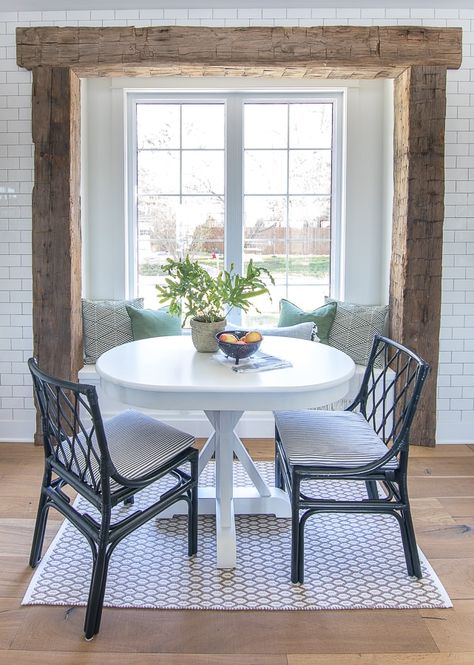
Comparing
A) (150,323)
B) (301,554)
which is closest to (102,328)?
(150,323)

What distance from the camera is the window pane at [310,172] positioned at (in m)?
4.59

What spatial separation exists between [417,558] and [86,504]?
1592mm

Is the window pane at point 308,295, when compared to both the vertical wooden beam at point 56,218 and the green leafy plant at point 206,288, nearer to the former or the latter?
the vertical wooden beam at point 56,218

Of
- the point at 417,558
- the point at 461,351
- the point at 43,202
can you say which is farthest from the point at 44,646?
the point at 461,351

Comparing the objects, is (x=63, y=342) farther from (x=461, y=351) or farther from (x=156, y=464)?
(x=461, y=351)

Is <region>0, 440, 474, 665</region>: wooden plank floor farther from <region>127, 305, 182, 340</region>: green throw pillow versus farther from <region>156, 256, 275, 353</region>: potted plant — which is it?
<region>127, 305, 182, 340</region>: green throw pillow

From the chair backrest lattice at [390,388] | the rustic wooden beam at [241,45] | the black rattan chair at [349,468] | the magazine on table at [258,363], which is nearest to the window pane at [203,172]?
the rustic wooden beam at [241,45]

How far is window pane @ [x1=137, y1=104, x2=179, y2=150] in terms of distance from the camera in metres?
4.54

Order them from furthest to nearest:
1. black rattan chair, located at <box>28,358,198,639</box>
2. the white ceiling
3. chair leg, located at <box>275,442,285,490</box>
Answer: the white ceiling < chair leg, located at <box>275,442,285,490</box> < black rattan chair, located at <box>28,358,198,639</box>

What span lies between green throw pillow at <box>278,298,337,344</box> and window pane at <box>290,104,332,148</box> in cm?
115

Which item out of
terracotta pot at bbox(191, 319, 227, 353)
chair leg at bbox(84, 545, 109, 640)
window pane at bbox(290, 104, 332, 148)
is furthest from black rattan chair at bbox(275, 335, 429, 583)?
window pane at bbox(290, 104, 332, 148)

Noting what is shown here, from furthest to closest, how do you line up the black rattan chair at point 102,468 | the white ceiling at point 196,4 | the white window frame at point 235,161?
1. the white window frame at point 235,161
2. the white ceiling at point 196,4
3. the black rattan chair at point 102,468

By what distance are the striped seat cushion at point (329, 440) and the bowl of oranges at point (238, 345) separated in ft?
1.15

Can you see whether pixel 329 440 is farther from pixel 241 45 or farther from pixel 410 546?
pixel 241 45
